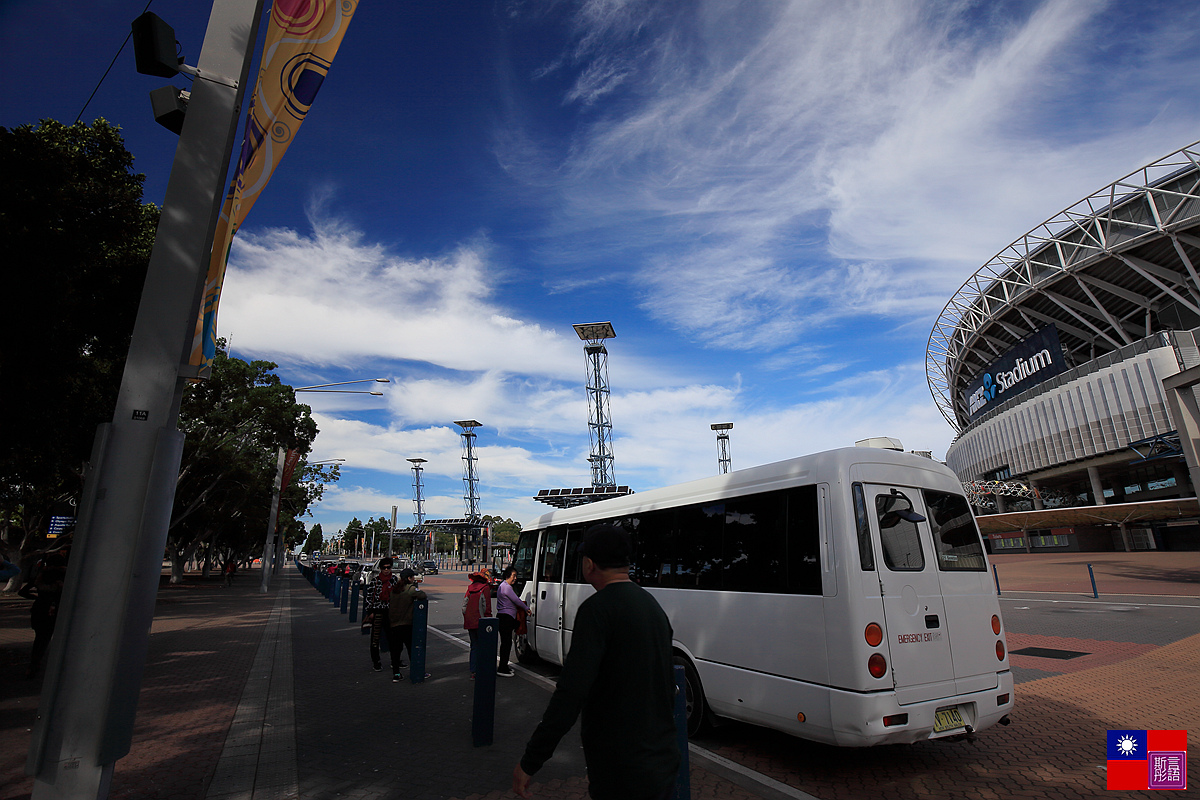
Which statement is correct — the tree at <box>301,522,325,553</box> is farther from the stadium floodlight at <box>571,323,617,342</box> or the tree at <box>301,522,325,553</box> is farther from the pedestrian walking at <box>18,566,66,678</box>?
the pedestrian walking at <box>18,566,66,678</box>

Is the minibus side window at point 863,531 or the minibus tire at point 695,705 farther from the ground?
the minibus side window at point 863,531

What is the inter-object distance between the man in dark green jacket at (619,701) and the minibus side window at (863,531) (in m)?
2.98

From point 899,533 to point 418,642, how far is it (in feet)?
23.0

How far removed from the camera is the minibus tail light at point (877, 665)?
4.49 m

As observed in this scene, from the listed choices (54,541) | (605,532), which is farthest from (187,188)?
(54,541)

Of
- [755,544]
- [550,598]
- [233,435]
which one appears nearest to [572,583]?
[550,598]

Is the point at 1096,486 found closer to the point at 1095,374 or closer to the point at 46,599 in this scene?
the point at 1095,374

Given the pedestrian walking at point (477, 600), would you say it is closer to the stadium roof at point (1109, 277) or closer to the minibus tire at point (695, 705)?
the minibus tire at point (695, 705)

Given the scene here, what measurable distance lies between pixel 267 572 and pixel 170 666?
22.6m

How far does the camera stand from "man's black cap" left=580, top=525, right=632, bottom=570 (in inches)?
97.9

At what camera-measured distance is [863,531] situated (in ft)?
A: 16.0

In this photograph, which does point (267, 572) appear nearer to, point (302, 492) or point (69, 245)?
point (302, 492)

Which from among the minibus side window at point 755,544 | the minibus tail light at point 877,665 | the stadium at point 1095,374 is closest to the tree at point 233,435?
the minibus side window at point 755,544

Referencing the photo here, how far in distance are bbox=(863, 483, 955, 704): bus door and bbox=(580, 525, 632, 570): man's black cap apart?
10.5ft
